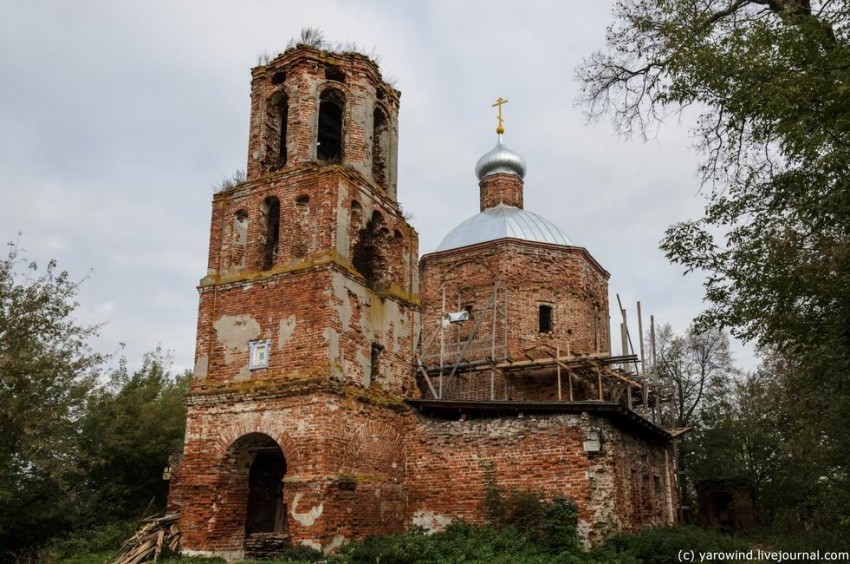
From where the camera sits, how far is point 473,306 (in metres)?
21.1

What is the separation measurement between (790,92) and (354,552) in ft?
30.6

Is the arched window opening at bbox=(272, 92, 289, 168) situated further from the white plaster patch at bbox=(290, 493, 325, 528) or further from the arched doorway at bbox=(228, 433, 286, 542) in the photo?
the white plaster patch at bbox=(290, 493, 325, 528)

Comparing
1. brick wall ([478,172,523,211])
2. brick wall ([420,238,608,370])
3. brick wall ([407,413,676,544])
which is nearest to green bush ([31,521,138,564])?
brick wall ([407,413,676,544])

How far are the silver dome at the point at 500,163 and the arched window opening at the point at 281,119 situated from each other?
9492mm

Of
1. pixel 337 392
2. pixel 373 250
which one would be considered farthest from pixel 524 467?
pixel 373 250

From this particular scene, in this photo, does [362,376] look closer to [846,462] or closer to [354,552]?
[354,552]

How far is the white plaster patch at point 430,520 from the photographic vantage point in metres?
14.0

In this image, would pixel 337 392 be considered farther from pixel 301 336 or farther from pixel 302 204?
pixel 302 204

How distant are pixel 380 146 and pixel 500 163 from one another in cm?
825

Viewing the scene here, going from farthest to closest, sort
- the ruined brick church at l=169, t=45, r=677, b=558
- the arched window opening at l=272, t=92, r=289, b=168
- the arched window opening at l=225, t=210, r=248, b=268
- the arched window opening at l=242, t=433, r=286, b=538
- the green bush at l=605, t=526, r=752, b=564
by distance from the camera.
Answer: the arched window opening at l=272, t=92, r=289, b=168
the arched window opening at l=225, t=210, r=248, b=268
the arched window opening at l=242, t=433, r=286, b=538
the ruined brick church at l=169, t=45, r=677, b=558
the green bush at l=605, t=526, r=752, b=564

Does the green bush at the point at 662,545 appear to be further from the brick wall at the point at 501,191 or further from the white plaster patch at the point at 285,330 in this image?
the brick wall at the point at 501,191

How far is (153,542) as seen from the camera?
1341 centimetres

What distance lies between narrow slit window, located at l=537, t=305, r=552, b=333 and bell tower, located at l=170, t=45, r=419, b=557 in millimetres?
5547

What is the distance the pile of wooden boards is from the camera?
1319cm
